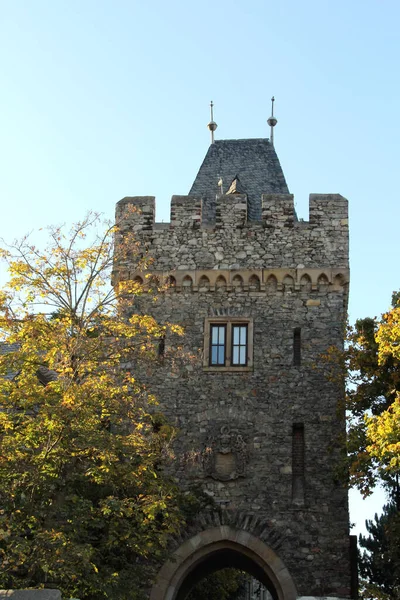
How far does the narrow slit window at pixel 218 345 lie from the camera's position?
2070cm

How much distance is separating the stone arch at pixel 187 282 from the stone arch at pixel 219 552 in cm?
539

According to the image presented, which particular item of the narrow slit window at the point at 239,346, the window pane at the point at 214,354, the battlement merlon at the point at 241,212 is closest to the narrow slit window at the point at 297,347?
the narrow slit window at the point at 239,346

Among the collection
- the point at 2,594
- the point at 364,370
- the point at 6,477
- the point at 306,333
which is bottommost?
the point at 2,594

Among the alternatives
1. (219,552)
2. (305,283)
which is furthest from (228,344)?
(219,552)

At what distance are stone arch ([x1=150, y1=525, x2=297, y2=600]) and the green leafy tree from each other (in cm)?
221

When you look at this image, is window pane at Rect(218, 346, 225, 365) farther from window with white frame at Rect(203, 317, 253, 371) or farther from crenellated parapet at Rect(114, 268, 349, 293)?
crenellated parapet at Rect(114, 268, 349, 293)

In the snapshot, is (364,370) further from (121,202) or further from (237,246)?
(121,202)

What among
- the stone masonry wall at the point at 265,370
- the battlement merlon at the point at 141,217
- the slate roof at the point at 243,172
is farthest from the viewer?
the slate roof at the point at 243,172

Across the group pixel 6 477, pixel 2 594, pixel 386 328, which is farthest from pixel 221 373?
pixel 2 594

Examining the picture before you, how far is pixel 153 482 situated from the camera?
52.6 ft

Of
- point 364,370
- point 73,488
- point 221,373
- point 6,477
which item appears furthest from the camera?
point 221,373

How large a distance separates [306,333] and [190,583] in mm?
6364

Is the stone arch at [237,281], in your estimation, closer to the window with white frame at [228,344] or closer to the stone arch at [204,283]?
the stone arch at [204,283]

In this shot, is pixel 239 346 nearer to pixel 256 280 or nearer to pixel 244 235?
pixel 256 280
